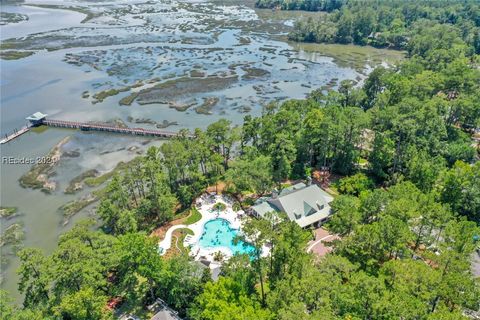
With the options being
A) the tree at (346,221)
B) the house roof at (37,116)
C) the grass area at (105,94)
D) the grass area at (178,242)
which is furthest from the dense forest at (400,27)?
the grass area at (178,242)

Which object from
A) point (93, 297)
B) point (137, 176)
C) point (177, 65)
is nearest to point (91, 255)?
point (93, 297)

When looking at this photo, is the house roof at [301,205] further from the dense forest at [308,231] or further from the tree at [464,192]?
the tree at [464,192]

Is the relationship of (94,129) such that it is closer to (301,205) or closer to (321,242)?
(301,205)

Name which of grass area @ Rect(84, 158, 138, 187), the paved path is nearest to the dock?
grass area @ Rect(84, 158, 138, 187)

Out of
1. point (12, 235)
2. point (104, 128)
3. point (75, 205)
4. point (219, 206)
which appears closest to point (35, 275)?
point (12, 235)

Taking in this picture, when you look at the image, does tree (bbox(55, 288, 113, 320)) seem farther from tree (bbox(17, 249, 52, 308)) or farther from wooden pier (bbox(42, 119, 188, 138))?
wooden pier (bbox(42, 119, 188, 138))

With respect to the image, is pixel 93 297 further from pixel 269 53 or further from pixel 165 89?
pixel 269 53
